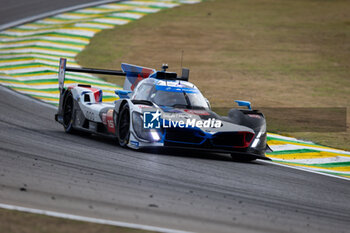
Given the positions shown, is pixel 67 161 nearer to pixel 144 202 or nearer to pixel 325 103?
pixel 144 202

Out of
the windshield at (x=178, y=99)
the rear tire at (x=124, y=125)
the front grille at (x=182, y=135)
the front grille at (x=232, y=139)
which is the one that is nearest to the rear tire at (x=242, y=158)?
the front grille at (x=232, y=139)

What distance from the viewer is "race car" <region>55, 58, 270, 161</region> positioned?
10.4 m

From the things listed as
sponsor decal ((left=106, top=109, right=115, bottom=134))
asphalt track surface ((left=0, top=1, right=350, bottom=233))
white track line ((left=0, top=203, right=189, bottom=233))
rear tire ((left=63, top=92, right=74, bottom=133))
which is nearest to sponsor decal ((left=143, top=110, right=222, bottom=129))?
asphalt track surface ((left=0, top=1, right=350, bottom=233))

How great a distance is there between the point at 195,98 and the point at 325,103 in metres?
7.97

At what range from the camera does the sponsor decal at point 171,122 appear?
1032 centimetres

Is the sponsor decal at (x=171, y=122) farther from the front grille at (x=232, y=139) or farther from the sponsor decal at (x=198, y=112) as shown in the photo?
the sponsor decal at (x=198, y=112)

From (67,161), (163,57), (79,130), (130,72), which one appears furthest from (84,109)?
(163,57)

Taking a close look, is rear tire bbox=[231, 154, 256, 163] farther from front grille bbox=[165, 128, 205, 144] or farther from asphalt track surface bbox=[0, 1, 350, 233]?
front grille bbox=[165, 128, 205, 144]

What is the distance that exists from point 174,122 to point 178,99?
1.12 m

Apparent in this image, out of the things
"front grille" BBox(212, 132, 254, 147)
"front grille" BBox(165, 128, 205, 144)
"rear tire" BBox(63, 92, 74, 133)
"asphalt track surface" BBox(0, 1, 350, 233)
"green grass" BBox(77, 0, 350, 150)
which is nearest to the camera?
"asphalt track surface" BBox(0, 1, 350, 233)

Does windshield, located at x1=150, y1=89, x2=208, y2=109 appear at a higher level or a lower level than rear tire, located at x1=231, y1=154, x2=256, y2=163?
higher

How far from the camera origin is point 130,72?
44.0 ft

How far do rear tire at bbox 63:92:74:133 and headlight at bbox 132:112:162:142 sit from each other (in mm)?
2765

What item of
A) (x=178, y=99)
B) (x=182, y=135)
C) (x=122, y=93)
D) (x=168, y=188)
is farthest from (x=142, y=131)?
(x=168, y=188)
